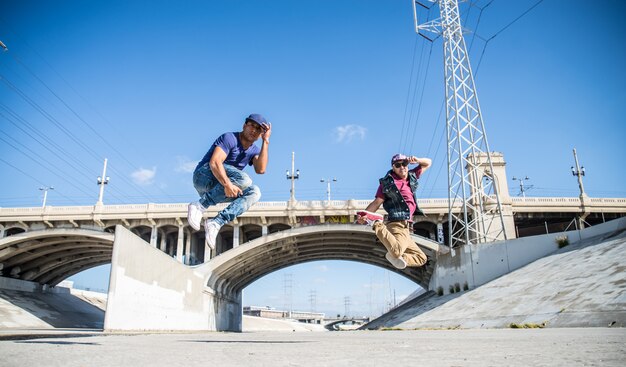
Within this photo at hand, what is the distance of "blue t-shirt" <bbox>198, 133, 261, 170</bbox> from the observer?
6.29m

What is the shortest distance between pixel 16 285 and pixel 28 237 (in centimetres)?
1266

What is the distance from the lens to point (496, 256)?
89.5 ft

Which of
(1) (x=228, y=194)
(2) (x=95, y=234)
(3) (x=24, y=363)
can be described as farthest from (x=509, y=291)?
(2) (x=95, y=234)

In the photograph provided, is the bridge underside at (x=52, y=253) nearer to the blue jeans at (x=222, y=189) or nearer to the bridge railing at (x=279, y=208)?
the bridge railing at (x=279, y=208)

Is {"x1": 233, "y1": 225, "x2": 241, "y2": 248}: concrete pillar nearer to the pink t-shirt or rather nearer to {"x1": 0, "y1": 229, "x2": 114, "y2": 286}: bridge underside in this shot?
{"x1": 0, "y1": 229, "x2": 114, "y2": 286}: bridge underside

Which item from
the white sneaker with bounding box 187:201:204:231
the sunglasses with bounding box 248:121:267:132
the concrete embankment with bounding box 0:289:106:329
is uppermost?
the sunglasses with bounding box 248:121:267:132

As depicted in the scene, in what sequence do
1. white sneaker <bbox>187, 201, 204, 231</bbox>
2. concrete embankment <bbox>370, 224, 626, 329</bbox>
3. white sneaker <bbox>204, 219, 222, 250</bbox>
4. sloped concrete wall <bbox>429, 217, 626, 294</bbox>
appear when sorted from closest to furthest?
white sneaker <bbox>187, 201, 204, 231</bbox> < white sneaker <bbox>204, 219, 222, 250</bbox> < concrete embankment <bbox>370, 224, 626, 329</bbox> < sloped concrete wall <bbox>429, 217, 626, 294</bbox>

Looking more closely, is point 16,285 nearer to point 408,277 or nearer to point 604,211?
point 408,277

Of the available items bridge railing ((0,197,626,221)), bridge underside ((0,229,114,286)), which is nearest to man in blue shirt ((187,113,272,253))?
bridge underside ((0,229,114,286))

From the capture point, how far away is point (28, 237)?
105 feet

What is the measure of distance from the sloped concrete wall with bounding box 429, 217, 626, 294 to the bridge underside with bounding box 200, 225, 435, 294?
2935 millimetres

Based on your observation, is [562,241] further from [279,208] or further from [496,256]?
[279,208]

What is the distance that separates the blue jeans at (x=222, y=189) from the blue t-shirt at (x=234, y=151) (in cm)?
12

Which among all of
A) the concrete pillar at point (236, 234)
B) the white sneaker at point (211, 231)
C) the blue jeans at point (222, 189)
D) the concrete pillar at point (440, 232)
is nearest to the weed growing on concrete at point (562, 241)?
the concrete pillar at point (440, 232)
